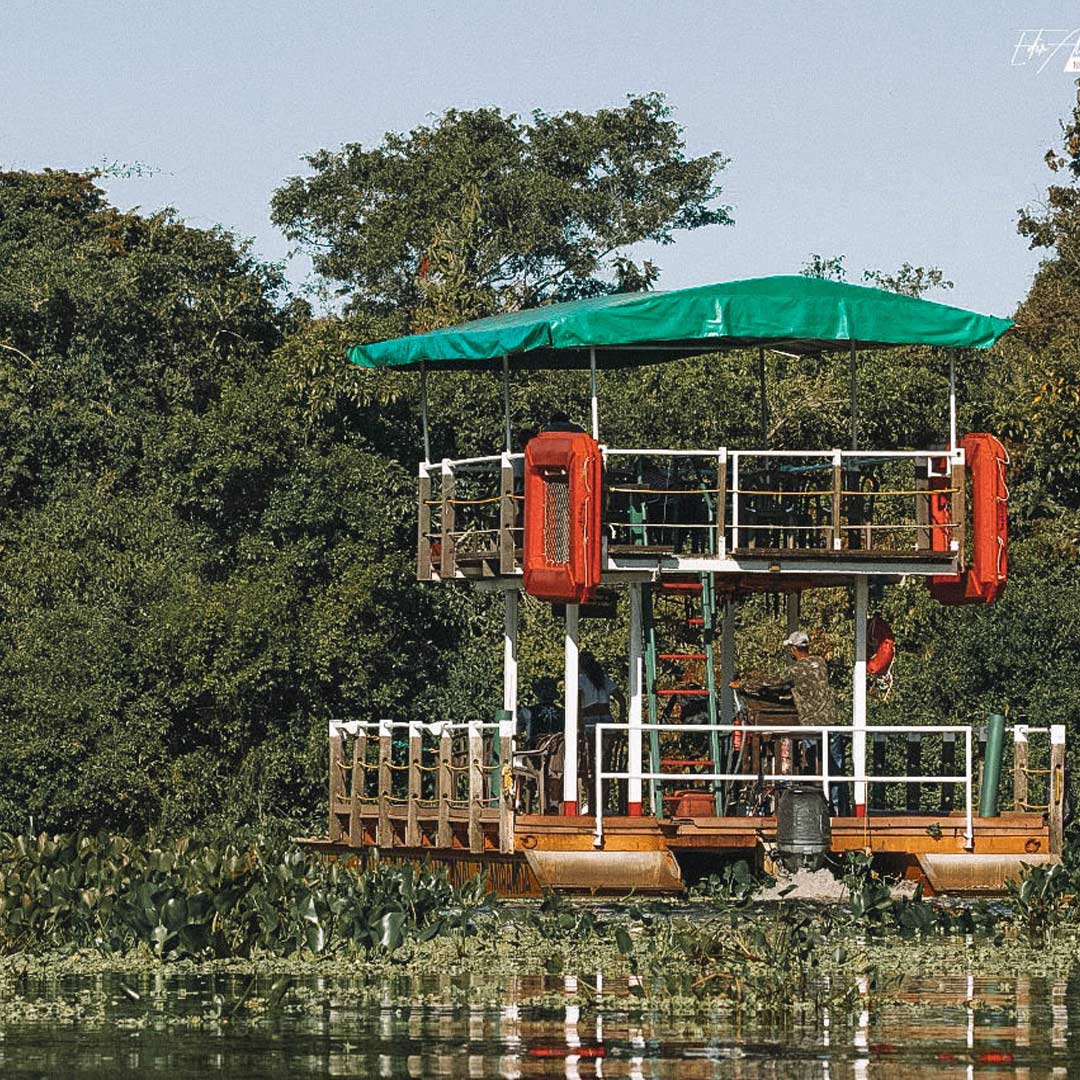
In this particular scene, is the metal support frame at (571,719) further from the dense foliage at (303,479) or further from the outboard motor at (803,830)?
the dense foliage at (303,479)

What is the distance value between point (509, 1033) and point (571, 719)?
842 centimetres

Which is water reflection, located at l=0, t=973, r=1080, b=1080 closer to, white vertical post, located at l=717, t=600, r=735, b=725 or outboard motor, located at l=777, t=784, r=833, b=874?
outboard motor, located at l=777, t=784, r=833, b=874

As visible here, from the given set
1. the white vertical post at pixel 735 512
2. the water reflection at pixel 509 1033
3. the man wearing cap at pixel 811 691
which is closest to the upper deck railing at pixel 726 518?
the white vertical post at pixel 735 512

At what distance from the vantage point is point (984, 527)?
75.0 ft

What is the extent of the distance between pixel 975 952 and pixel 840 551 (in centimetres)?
495

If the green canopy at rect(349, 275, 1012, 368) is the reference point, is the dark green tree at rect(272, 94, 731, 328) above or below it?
above

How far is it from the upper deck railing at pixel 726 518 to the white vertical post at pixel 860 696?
453 mm

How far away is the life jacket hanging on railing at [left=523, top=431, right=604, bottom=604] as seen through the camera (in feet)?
70.1

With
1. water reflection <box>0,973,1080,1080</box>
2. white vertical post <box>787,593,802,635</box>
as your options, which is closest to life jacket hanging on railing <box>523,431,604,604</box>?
white vertical post <box>787,593,802,635</box>

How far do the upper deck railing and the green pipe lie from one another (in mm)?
1471

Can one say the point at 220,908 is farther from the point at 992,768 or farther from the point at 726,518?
the point at 992,768

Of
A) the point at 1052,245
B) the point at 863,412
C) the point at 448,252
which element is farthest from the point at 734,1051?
the point at 1052,245

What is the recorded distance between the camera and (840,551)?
22.3m

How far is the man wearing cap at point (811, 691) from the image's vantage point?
22.5 meters
